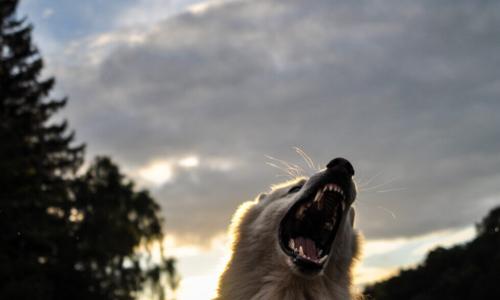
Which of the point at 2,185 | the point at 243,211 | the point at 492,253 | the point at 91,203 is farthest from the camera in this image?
the point at 91,203

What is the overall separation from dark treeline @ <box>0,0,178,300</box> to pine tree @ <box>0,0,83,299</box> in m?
0.06

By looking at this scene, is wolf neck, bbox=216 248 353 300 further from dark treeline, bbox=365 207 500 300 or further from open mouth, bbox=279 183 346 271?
dark treeline, bbox=365 207 500 300

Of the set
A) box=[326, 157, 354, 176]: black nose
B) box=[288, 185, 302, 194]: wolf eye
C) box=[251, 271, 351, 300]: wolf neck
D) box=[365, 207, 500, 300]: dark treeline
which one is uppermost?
box=[365, 207, 500, 300]: dark treeline

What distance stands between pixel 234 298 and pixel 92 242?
1505 inches

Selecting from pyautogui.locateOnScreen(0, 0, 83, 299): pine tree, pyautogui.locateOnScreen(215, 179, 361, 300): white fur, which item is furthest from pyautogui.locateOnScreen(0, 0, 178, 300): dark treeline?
pyautogui.locateOnScreen(215, 179, 361, 300): white fur

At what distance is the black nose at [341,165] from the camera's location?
6954 mm

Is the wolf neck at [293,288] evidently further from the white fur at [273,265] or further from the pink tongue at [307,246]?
the pink tongue at [307,246]

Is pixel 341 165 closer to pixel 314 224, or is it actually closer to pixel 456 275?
pixel 314 224

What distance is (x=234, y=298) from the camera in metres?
6.80

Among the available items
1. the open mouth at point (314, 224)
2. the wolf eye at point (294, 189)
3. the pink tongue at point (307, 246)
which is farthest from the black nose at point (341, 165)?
the pink tongue at point (307, 246)

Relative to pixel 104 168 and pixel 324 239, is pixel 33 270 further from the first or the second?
pixel 324 239

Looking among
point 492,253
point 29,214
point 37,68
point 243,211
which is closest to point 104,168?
point 37,68

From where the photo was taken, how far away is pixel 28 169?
34188mm

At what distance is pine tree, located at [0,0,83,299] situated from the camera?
31.3 m
